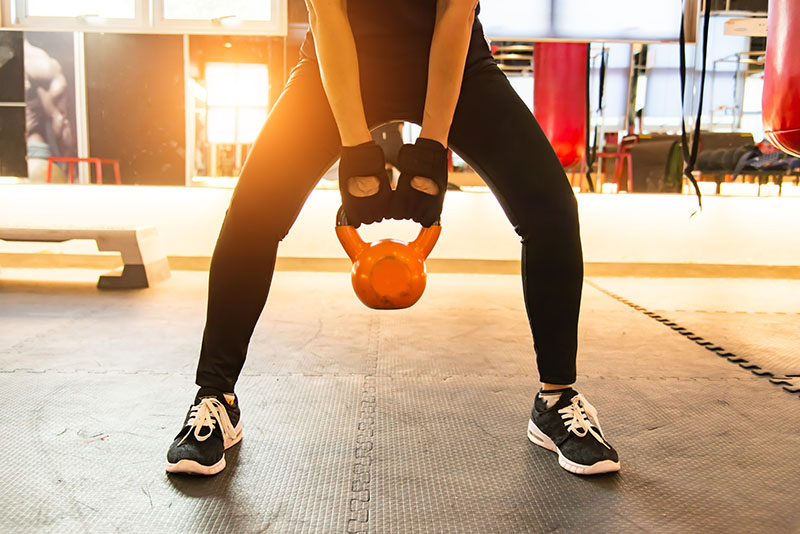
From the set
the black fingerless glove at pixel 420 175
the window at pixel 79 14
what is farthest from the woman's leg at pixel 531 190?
the window at pixel 79 14

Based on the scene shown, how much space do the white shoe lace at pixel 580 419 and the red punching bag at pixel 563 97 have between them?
97.6 inches

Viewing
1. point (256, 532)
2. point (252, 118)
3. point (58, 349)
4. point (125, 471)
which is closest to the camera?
point (256, 532)

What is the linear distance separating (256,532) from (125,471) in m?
0.34

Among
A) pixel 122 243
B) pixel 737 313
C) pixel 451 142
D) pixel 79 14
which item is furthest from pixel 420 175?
pixel 79 14

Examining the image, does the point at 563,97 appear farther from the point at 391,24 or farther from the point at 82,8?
the point at 82,8

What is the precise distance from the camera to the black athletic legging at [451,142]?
1.13 meters

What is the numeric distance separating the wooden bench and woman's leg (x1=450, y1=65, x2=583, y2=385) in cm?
239

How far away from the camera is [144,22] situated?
3973 mm

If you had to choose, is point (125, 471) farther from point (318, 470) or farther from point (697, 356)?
point (697, 356)

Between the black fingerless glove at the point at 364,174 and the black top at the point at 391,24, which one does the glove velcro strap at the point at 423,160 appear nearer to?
the black fingerless glove at the point at 364,174

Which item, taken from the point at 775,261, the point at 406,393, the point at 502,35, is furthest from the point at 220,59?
the point at 775,261

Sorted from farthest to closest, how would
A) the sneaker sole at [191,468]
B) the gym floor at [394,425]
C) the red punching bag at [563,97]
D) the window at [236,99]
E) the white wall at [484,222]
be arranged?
the window at [236,99], the white wall at [484,222], the red punching bag at [563,97], the sneaker sole at [191,468], the gym floor at [394,425]

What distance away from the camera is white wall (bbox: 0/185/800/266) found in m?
3.89

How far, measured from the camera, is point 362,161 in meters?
1.06
